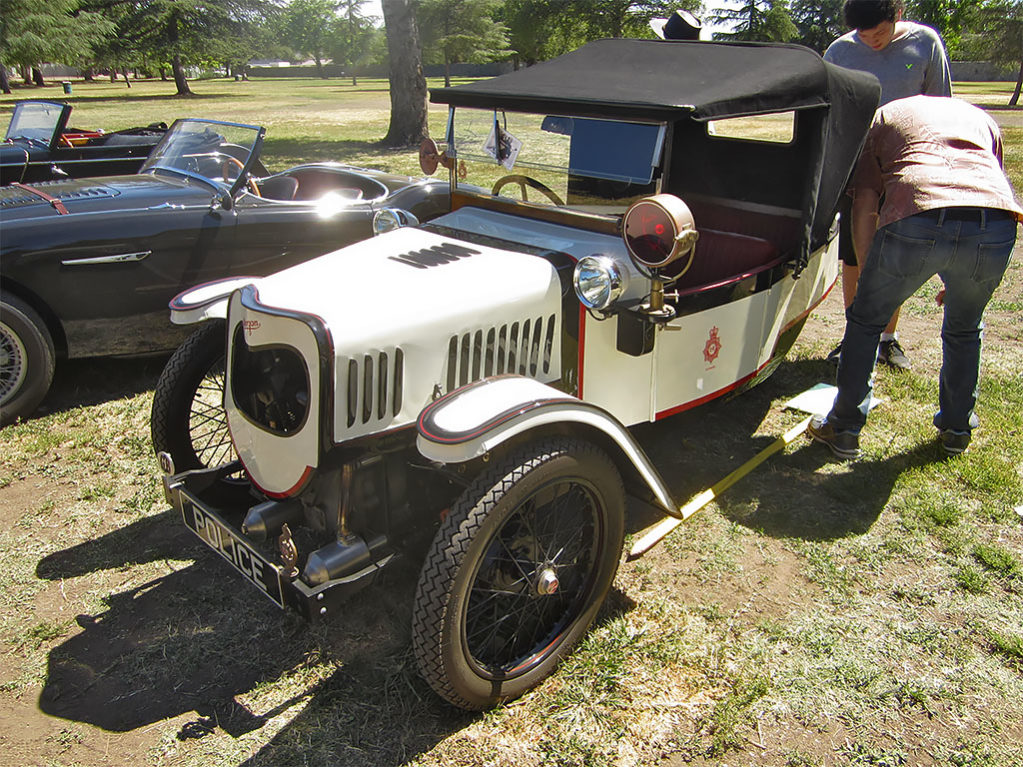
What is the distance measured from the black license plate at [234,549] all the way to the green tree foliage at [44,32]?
32.8 metres

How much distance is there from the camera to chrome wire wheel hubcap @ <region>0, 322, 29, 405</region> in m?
4.07

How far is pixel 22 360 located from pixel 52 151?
138 inches

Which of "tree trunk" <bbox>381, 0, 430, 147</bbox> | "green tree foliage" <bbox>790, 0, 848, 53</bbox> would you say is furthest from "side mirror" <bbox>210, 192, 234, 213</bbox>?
"green tree foliage" <bbox>790, 0, 848, 53</bbox>

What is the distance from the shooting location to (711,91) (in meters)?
2.78

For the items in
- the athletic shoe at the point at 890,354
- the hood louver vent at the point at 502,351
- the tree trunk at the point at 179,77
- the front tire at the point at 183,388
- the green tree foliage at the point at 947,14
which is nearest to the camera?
the hood louver vent at the point at 502,351

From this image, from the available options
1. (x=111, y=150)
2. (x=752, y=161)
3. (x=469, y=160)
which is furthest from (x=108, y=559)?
(x=111, y=150)

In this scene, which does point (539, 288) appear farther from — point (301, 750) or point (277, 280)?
point (301, 750)

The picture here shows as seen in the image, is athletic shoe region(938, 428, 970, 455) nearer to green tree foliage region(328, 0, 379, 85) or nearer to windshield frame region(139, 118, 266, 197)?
windshield frame region(139, 118, 266, 197)

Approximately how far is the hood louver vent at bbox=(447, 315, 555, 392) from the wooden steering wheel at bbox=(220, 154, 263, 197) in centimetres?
313

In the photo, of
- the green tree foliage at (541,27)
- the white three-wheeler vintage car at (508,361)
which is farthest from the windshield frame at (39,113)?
the green tree foliage at (541,27)

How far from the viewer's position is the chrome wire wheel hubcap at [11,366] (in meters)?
4.07

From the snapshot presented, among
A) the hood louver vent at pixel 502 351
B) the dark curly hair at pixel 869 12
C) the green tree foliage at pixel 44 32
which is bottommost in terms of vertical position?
the hood louver vent at pixel 502 351

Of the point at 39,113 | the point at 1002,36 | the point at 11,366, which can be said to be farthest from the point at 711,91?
the point at 1002,36

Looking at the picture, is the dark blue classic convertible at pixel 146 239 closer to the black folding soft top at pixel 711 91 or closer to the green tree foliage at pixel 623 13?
the black folding soft top at pixel 711 91
